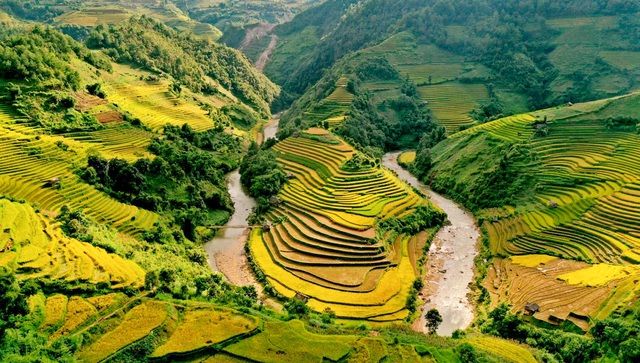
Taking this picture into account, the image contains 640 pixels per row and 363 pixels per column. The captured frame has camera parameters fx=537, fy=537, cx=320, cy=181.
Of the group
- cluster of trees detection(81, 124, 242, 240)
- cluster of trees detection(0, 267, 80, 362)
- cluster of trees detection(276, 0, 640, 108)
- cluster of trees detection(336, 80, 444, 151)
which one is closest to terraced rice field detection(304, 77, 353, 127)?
cluster of trees detection(336, 80, 444, 151)

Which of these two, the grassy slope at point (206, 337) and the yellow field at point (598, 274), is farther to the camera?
the yellow field at point (598, 274)

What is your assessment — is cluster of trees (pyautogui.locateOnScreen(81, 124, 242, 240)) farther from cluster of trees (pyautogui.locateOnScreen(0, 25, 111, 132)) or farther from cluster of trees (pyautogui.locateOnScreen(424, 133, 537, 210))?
cluster of trees (pyautogui.locateOnScreen(424, 133, 537, 210))

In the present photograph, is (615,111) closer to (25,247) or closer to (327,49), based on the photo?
(25,247)

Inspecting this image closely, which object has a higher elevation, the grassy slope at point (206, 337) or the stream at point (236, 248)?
the grassy slope at point (206, 337)

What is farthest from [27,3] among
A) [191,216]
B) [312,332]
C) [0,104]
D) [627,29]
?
[312,332]

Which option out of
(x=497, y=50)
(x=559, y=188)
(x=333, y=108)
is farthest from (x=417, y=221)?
(x=497, y=50)

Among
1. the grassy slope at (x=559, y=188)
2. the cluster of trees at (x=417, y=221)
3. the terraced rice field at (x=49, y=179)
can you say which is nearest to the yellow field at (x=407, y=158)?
the grassy slope at (x=559, y=188)

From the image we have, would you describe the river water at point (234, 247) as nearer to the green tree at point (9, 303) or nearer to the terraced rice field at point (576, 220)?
the green tree at point (9, 303)
